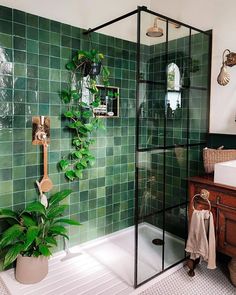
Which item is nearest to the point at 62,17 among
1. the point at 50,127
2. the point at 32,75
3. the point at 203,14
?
the point at 32,75

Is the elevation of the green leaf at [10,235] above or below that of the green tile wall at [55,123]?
below

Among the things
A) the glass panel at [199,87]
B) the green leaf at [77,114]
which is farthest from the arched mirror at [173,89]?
the green leaf at [77,114]

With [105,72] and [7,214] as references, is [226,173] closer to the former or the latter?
[105,72]

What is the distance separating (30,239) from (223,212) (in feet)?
4.82

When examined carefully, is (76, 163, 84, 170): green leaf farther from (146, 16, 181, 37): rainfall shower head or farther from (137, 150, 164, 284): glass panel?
(146, 16, 181, 37): rainfall shower head

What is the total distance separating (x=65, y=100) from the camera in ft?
7.93

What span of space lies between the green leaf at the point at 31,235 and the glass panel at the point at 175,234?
1.14m

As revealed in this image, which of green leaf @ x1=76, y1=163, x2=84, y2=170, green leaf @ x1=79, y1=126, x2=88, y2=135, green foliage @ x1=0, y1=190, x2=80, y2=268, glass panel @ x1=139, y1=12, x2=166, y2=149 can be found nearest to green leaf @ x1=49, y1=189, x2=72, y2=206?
green foliage @ x1=0, y1=190, x2=80, y2=268

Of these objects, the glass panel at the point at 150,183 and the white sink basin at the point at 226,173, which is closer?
the white sink basin at the point at 226,173

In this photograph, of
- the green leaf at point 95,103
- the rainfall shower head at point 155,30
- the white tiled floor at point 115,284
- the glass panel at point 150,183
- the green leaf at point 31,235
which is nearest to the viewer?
the green leaf at point 31,235

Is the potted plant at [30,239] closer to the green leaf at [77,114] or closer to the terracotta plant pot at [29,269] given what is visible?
the terracotta plant pot at [29,269]

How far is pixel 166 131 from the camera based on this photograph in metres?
2.29

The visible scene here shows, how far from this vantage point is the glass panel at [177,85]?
228 cm

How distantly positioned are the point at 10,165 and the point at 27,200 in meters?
0.35
